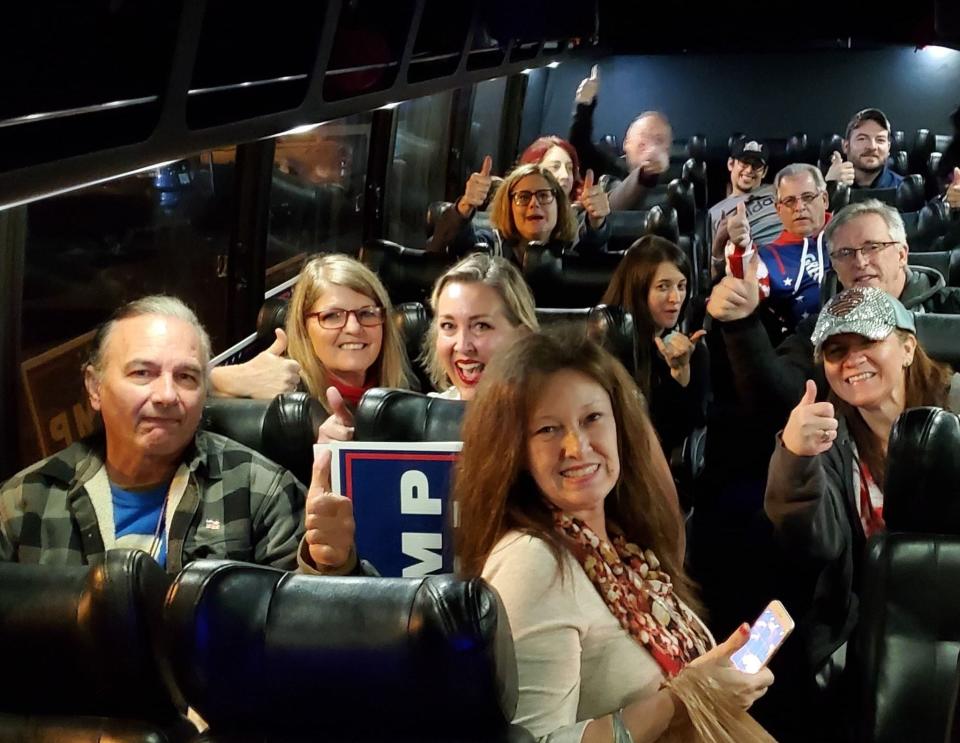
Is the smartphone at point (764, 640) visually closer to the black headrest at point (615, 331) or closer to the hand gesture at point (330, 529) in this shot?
the hand gesture at point (330, 529)

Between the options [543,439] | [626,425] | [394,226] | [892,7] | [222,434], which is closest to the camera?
[543,439]

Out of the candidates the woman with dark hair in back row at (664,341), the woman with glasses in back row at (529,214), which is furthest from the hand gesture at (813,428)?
the woman with glasses in back row at (529,214)

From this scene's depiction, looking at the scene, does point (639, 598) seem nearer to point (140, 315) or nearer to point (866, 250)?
point (140, 315)

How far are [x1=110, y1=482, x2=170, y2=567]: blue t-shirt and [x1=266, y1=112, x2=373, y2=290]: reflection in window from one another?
12.0 ft

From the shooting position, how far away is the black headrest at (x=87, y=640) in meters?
1.45

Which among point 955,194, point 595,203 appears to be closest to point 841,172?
point 955,194

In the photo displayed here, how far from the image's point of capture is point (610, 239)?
21.9ft

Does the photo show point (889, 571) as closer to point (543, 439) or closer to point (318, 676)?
point (543, 439)

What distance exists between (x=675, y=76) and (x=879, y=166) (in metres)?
6.21

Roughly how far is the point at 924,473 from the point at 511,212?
3369 mm

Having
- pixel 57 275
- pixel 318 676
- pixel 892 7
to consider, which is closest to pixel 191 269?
pixel 57 275

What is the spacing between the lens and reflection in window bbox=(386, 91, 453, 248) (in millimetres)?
8078

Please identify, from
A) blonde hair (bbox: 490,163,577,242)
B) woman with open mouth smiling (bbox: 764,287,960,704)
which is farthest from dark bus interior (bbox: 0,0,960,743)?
blonde hair (bbox: 490,163,577,242)

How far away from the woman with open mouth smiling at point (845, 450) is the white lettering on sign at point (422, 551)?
34.7 inches
